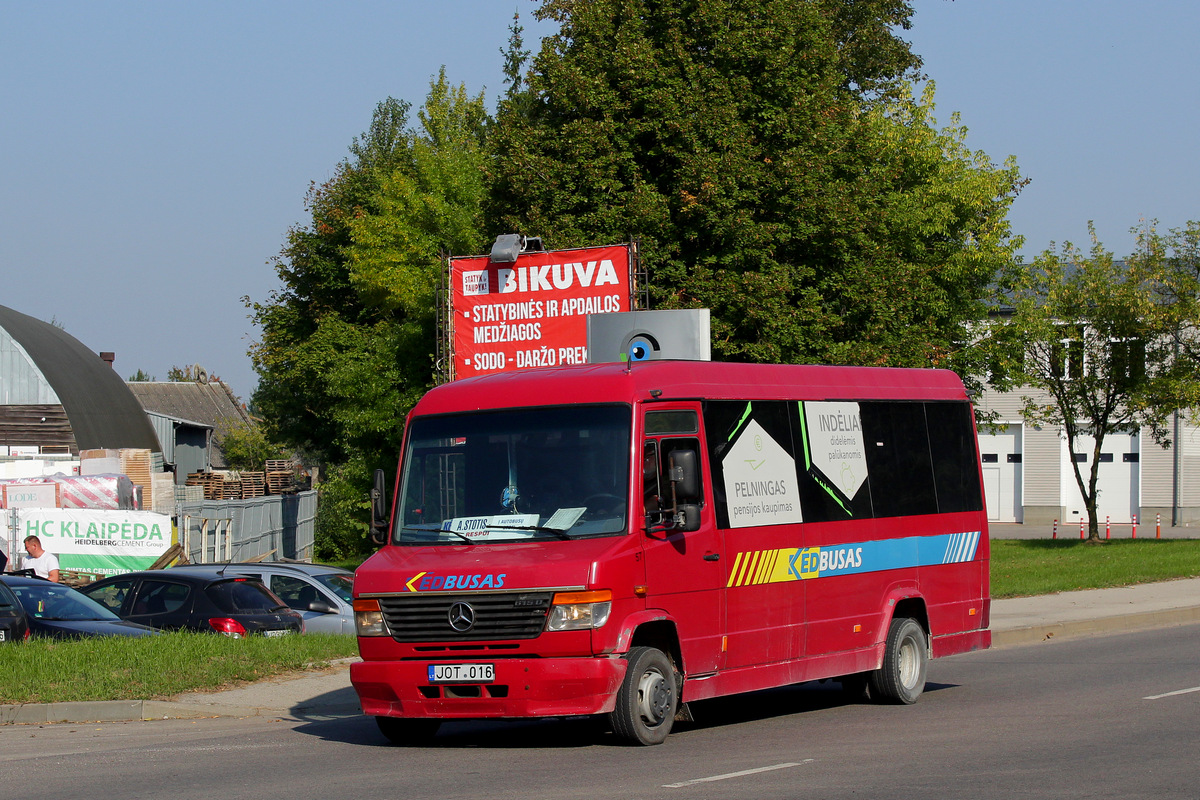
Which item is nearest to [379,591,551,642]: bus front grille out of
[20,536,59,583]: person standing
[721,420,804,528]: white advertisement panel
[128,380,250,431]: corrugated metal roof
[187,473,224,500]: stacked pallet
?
[721,420,804,528]: white advertisement panel

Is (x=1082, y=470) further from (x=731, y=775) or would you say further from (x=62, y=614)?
(x=731, y=775)

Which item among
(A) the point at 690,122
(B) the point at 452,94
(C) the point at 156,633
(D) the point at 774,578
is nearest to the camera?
(D) the point at 774,578

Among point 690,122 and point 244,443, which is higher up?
point 690,122

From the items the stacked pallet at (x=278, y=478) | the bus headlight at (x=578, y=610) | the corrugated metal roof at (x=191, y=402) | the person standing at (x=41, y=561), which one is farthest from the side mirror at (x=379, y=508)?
the corrugated metal roof at (x=191, y=402)

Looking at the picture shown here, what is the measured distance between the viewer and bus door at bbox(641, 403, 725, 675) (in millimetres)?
9688

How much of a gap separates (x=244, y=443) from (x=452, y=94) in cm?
4335

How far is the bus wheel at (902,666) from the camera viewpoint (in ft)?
39.9

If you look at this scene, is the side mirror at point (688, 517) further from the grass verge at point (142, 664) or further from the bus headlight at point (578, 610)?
the grass verge at point (142, 664)

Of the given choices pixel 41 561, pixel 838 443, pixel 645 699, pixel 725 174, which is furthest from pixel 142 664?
pixel 725 174

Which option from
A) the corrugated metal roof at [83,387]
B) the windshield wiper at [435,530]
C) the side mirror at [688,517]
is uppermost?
the corrugated metal roof at [83,387]

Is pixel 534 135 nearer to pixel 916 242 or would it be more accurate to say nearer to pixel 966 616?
pixel 916 242

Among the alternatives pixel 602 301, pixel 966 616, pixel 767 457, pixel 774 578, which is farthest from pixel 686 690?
pixel 602 301

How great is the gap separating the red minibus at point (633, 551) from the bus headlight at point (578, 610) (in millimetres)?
15

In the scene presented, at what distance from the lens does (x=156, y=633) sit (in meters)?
14.4
